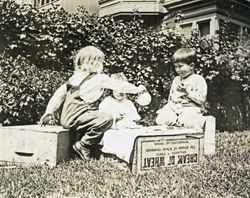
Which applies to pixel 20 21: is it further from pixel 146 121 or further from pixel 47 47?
pixel 146 121

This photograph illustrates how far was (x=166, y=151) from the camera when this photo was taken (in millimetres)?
3191

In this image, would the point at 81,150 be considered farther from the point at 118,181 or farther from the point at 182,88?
the point at 182,88

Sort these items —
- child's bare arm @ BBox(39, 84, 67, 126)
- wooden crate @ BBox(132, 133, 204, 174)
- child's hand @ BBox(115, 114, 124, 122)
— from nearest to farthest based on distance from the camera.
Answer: wooden crate @ BBox(132, 133, 204, 174) → child's bare arm @ BBox(39, 84, 67, 126) → child's hand @ BBox(115, 114, 124, 122)

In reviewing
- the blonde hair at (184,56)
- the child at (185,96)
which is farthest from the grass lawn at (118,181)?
the blonde hair at (184,56)

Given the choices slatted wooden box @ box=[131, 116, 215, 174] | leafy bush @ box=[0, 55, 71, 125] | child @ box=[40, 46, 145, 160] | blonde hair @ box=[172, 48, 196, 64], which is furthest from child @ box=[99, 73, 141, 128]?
leafy bush @ box=[0, 55, 71, 125]

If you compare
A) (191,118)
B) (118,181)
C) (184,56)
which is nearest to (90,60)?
(184,56)

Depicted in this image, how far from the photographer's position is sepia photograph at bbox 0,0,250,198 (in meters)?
2.81

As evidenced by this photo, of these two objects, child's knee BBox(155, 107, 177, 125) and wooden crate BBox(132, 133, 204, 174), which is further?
child's knee BBox(155, 107, 177, 125)

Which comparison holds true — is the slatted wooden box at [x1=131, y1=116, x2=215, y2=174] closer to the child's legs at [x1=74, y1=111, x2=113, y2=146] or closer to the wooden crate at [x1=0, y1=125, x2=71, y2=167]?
the child's legs at [x1=74, y1=111, x2=113, y2=146]

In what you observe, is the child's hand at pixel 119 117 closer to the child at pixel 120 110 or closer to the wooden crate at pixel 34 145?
the child at pixel 120 110

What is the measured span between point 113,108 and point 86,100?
1.10 ft

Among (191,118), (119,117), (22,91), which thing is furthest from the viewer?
(22,91)

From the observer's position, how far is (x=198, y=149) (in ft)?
11.2

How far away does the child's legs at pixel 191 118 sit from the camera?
12.5ft
